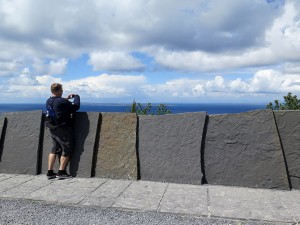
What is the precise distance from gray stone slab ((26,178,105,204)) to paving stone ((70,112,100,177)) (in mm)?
302

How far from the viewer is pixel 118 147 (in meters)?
6.97

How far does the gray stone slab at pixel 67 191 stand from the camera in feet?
17.8

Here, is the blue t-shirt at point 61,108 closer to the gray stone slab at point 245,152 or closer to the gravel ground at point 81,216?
the gravel ground at point 81,216

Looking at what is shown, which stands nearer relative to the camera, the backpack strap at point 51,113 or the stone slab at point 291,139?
the stone slab at point 291,139

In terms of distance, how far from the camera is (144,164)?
684 cm

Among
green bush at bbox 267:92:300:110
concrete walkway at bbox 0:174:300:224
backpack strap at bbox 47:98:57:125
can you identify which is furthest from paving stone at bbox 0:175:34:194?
green bush at bbox 267:92:300:110

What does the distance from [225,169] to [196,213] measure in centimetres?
188

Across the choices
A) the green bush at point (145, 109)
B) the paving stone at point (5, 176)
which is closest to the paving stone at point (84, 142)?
the paving stone at point (5, 176)

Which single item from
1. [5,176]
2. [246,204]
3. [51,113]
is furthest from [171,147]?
[5,176]

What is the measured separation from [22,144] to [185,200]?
4.03 meters

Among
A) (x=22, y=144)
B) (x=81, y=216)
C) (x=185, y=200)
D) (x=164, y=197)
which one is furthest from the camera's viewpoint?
(x=22, y=144)

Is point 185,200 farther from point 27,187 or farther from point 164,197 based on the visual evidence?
point 27,187

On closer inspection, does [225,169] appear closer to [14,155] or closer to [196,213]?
[196,213]

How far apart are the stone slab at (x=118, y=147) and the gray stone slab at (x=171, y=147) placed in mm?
184
